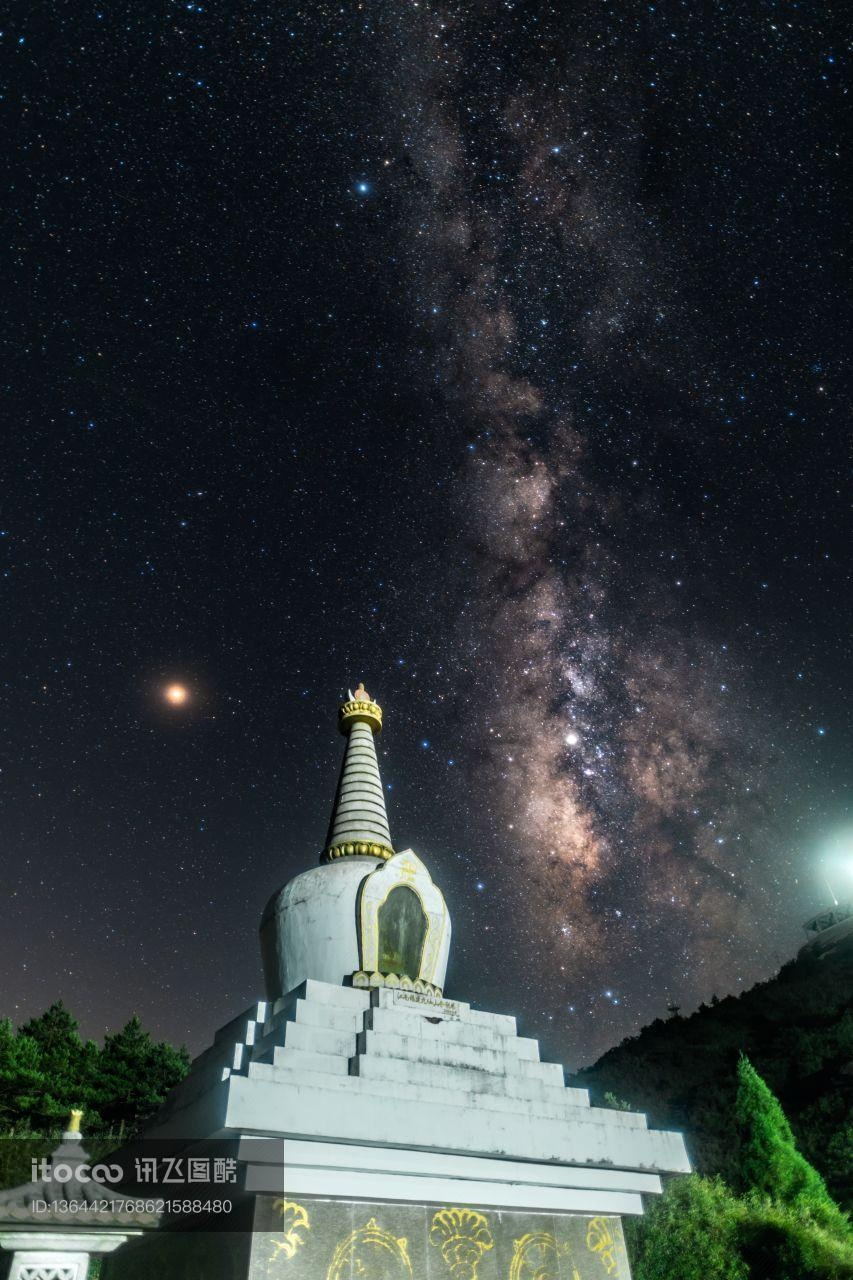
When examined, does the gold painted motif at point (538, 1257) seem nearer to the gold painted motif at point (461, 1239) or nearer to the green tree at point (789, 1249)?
the gold painted motif at point (461, 1239)

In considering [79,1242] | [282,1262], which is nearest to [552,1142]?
[282,1262]

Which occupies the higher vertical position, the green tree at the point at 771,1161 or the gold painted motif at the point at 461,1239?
the green tree at the point at 771,1161

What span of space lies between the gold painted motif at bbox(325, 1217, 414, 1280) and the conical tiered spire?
5.30 meters

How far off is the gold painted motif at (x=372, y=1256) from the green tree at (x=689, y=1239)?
1085 centimetres

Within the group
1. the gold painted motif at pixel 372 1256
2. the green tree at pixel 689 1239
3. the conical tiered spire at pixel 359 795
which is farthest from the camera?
the green tree at pixel 689 1239

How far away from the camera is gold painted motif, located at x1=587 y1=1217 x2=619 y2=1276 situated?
8562 millimetres

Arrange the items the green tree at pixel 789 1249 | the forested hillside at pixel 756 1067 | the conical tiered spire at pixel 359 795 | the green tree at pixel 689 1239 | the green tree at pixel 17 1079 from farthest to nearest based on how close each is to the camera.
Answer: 1. the forested hillside at pixel 756 1067
2. the green tree at pixel 17 1079
3. the green tree at pixel 689 1239
4. the green tree at pixel 789 1249
5. the conical tiered spire at pixel 359 795

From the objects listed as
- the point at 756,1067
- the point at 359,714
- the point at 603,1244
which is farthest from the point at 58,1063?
the point at 756,1067

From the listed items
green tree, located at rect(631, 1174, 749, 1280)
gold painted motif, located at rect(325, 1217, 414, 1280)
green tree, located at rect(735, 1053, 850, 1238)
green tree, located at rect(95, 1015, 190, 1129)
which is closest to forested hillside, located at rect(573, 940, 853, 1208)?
green tree, located at rect(735, 1053, 850, 1238)

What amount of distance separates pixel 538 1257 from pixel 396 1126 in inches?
82.2

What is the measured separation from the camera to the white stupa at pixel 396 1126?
23.8 ft

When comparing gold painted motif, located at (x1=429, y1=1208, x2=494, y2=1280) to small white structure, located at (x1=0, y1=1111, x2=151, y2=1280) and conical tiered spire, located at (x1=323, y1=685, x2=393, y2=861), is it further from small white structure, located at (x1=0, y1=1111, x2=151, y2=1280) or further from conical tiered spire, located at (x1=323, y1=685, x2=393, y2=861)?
conical tiered spire, located at (x1=323, y1=685, x2=393, y2=861)

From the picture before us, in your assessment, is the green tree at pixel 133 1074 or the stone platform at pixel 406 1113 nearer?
the stone platform at pixel 406 1113

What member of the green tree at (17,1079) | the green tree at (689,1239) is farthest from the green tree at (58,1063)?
the green tree at (689,1239)
